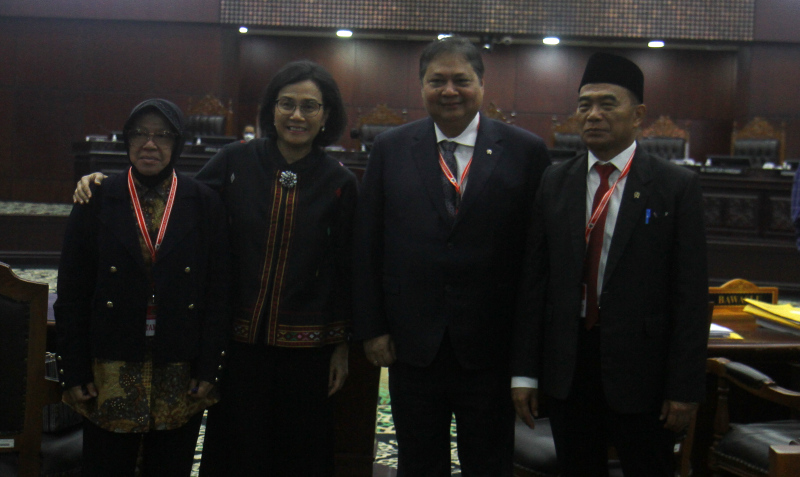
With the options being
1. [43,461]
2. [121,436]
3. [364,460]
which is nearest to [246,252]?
[121,436]

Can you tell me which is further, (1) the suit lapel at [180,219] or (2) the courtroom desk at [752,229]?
(2) the courtroom desk at [752,229]

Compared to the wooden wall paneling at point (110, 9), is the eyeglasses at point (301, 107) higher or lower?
lower

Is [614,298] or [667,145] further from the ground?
[667,145]

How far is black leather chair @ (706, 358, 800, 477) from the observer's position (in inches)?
80.2

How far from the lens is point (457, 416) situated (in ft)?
6.31

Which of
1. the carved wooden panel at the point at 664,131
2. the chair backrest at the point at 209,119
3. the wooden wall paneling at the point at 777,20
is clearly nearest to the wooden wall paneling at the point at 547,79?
the carved wooden panel at the point at 664,131

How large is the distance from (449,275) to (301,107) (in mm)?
610

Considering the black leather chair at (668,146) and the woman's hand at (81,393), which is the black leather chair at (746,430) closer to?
the woman's hand at (81,393)

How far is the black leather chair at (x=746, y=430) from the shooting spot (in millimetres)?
2037

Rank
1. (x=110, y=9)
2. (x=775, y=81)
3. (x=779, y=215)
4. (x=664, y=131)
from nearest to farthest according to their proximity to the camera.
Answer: (x=779, y=215)
(x=664, y=131)
(x=110, y=9)
(x=775, y=81)

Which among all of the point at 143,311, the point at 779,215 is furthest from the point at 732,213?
the point at 143,311

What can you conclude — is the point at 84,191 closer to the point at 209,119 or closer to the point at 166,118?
the point at 166,118

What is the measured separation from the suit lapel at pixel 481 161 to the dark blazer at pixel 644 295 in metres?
0.23

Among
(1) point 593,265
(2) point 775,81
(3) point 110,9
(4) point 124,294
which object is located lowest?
(4) point 124,294
